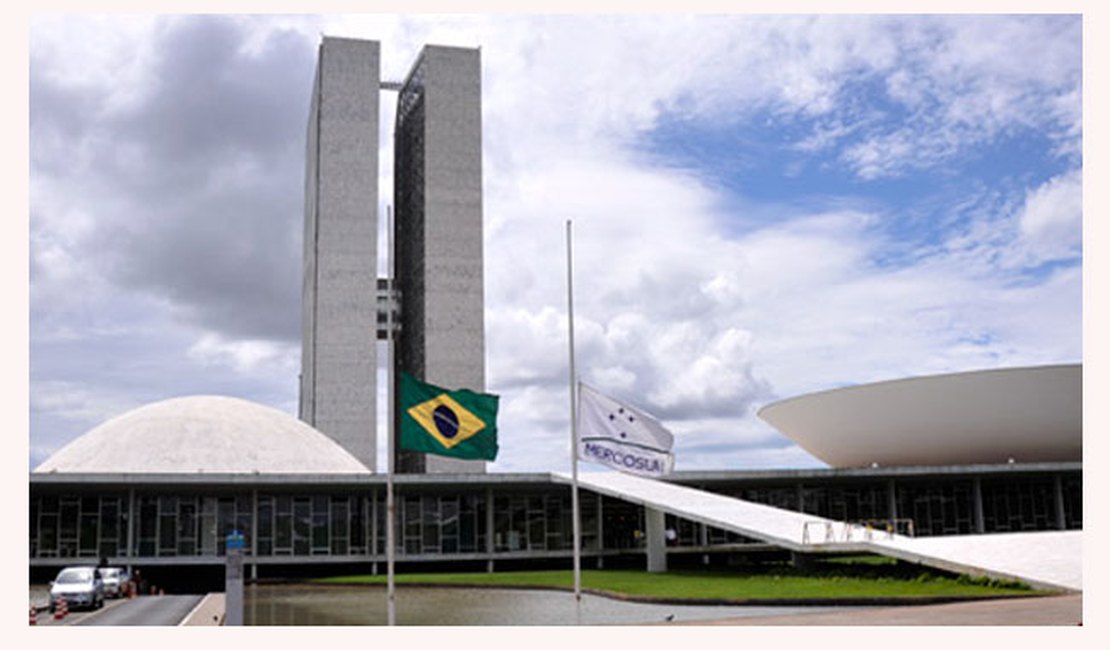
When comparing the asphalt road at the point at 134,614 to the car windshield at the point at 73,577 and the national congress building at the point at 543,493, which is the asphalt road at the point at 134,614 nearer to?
the car windshield at the point at 73,577

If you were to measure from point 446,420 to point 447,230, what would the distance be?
175 feet

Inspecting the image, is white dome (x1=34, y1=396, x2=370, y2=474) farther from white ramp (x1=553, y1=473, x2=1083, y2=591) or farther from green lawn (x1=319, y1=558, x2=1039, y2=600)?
white ramp (x1=553, y1=473, x2=1083, y2=591)

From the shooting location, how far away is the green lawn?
70.8ft

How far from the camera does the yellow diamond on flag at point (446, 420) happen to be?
16.1m

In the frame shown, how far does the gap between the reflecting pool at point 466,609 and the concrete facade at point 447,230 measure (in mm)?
39044

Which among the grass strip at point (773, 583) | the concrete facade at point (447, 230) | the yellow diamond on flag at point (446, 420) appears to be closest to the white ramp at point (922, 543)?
the grass strip at point (773, 583)


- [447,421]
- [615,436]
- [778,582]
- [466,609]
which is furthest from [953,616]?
[466,609]

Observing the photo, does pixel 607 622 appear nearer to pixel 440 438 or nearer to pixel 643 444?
pixel 643 444

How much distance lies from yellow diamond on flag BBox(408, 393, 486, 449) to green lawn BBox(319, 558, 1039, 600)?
7.16m

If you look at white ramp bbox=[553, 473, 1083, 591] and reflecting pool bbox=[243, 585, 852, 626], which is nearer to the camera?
reflecting pool bbox=[243, 585, 852, 626]

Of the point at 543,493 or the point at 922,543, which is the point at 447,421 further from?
the point at 543,493

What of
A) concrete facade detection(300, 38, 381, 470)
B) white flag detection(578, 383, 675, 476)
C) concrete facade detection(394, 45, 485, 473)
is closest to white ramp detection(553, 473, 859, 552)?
white flag detection(578, 383, 675, 476)

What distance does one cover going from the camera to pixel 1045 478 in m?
45.5

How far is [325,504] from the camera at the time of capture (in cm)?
3859
